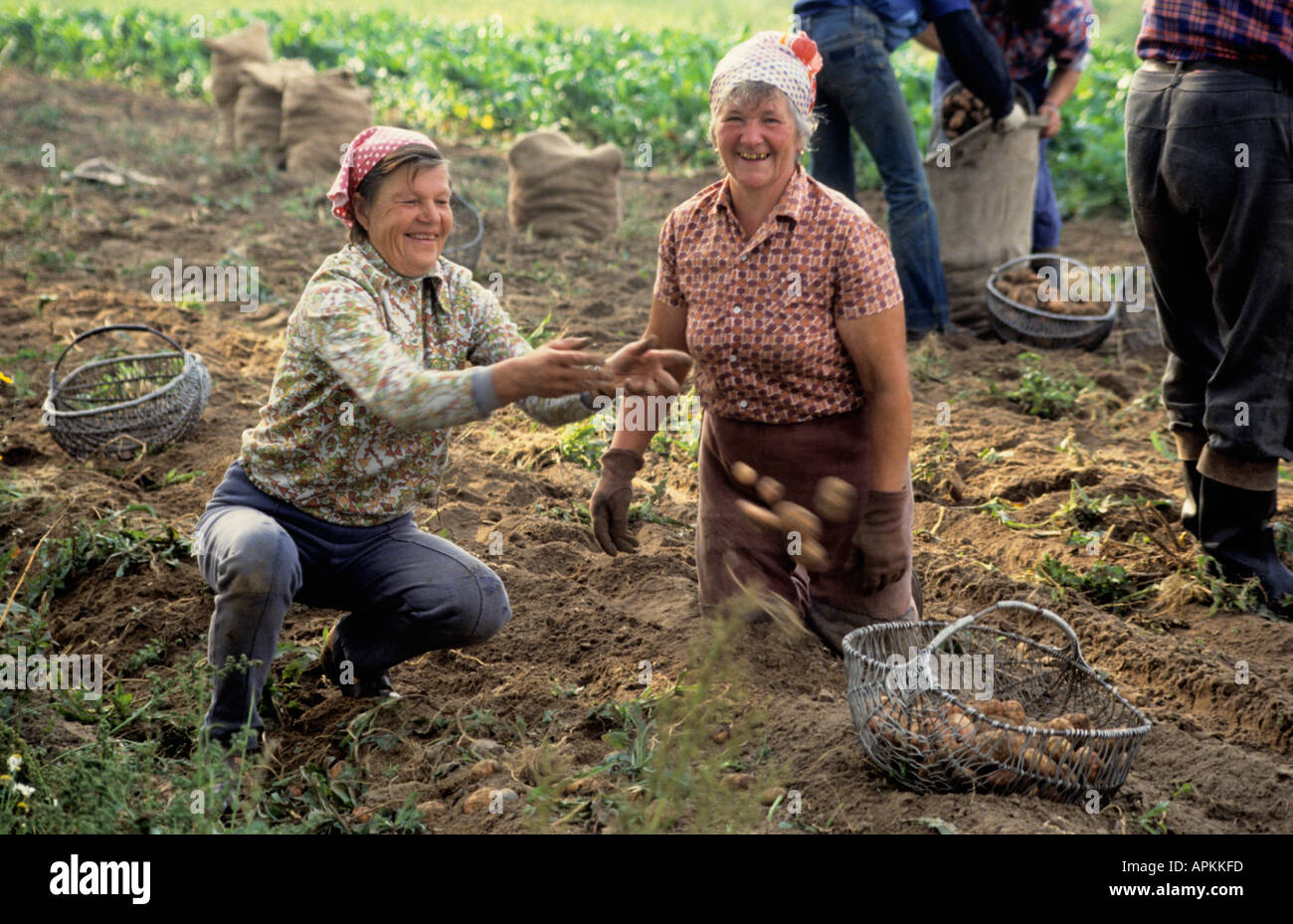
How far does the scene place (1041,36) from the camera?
600cm

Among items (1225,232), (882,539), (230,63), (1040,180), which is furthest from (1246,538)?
(230,63)

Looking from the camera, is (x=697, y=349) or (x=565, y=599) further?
(x=565, y=599)

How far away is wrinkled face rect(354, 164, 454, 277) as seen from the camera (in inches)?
109

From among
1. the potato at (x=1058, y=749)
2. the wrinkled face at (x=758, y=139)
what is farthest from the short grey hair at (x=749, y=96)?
the potato at (x=1058, y=749)

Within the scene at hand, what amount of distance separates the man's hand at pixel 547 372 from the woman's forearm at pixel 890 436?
80cm

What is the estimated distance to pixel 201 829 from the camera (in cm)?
231

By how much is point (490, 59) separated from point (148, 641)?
10.0 m

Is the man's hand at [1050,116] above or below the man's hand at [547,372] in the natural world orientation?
above

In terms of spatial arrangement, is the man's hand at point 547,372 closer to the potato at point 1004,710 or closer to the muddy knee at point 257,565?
the muddy knee at point 257,565

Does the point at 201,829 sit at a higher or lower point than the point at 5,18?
lower

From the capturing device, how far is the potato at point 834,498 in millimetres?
3217
